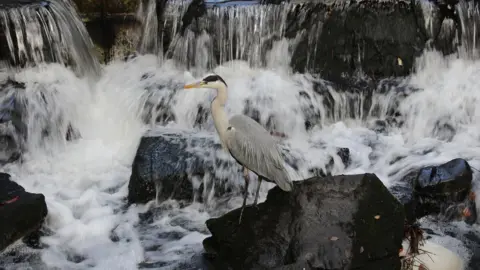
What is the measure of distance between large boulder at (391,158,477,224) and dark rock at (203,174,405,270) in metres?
1.19

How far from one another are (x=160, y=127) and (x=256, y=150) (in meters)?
2.76

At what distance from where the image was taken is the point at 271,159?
3.89 metres

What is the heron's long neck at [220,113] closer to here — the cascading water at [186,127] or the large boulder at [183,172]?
the cascading water at [186,127]

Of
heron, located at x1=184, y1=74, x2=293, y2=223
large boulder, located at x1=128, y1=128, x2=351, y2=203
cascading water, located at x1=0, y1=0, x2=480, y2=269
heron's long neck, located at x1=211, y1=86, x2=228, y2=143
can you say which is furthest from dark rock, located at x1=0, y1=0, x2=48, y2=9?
heron's long neck, located at x1=211, y1=86, x2=228, y2=143

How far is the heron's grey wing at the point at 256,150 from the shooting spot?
12.7 feet

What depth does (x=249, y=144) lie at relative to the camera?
12.7ft

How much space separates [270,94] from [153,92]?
1481 millimetres

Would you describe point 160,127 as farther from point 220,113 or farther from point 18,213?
point 220,113

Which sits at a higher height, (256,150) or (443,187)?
(256,150)

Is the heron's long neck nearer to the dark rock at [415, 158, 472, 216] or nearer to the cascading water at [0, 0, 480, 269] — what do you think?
the cascading water at [0, 0, 480, 269]

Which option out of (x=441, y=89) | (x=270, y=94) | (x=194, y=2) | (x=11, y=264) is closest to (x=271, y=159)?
(x=11, y=264)

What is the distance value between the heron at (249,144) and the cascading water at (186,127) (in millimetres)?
1055

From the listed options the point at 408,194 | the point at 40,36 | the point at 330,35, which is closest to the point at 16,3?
the point at 40,36

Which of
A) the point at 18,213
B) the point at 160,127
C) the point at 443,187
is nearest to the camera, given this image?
the point at 18,213
